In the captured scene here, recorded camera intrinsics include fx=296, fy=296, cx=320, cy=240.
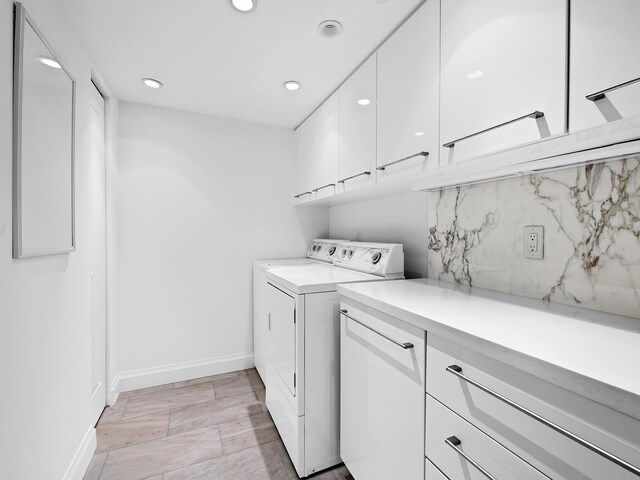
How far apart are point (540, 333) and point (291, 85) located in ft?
6.40

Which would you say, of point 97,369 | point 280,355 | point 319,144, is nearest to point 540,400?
point 280,355

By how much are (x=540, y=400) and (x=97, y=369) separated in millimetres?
2407

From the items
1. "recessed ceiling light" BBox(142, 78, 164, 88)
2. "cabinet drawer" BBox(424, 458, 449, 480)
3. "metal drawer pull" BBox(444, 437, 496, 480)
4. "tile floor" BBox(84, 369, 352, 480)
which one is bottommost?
"tile floor" BBox(84, 369, 352, 480)

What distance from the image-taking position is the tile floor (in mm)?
1506

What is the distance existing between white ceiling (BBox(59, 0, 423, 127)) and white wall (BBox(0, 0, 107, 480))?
8.8 inches

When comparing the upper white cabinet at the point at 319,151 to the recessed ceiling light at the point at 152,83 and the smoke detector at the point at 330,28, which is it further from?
the recessed ceiling light at the point at 152,83

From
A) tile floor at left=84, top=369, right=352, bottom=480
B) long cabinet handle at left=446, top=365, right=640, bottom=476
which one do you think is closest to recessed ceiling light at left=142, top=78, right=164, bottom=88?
tile floor at left=84, top=369, right=352, bottom=480

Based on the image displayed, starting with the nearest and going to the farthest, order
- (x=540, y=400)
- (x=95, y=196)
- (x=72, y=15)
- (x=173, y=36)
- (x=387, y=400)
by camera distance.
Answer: (x=540, y=400) < (x=387, y=400) < (x=72, y=15) < (x=173, y=36) < (x=95, y=196)

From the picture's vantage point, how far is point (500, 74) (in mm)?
928

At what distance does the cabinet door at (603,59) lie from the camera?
2.18 feet

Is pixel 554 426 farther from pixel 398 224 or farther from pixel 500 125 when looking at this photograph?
pixel 398 224

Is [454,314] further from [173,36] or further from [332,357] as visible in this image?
[173,36]

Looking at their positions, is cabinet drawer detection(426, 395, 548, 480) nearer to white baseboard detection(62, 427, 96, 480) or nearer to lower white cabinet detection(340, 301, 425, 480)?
lower white cabinet detection(340, 301, 425, 480)

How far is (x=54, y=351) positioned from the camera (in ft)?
4.03
